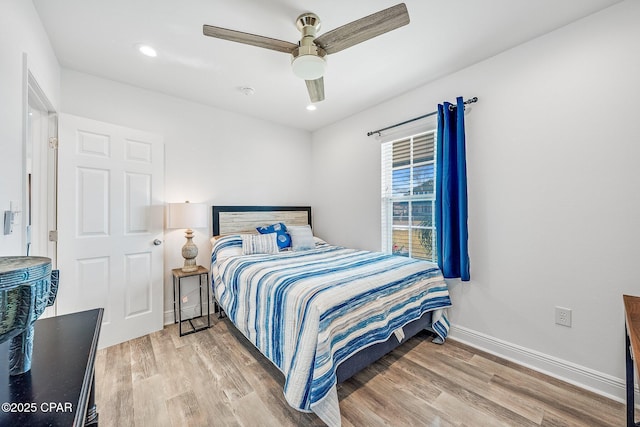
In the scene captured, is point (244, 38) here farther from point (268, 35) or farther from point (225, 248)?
point (225, 248)

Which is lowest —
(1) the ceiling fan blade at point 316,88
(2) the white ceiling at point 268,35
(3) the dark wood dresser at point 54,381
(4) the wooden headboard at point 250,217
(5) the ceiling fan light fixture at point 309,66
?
(3) the dark wood dresser at point 54,381

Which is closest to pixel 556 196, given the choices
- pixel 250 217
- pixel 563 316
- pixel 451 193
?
pixel 451 193

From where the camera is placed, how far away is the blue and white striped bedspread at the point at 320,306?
153cm

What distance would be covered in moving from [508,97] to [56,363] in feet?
10.3

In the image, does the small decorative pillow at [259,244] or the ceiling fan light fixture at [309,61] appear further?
the small decorative pillow at [259,244]

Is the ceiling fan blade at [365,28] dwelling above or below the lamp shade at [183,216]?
above

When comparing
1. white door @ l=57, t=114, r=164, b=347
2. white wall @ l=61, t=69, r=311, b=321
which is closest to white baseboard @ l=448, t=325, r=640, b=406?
white wall @ l=61, t=69, r=311, b=321

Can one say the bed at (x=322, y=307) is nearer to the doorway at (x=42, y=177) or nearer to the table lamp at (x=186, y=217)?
the table lamp at (x=186, y=217)

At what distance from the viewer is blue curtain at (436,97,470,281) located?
2.38 m

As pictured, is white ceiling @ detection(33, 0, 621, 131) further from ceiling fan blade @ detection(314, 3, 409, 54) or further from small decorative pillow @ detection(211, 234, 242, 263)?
small decorative pillow @ detection(211, 234, 242, 263)

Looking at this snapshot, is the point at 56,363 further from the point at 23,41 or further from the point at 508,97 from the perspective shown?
the point at 508,97

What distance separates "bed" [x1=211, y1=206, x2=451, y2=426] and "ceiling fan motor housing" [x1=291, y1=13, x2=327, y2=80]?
149 centimetres

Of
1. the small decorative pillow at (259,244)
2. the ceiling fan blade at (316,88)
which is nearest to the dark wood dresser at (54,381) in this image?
the small decorative pillow at (259,244)

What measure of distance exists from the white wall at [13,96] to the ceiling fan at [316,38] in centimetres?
96
